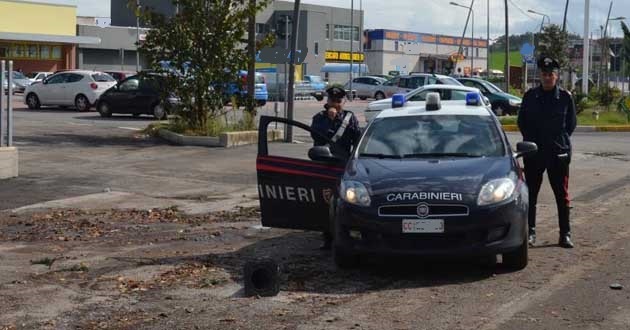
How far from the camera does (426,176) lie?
8539 millimetres

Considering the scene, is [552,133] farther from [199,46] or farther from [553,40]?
[553,40]

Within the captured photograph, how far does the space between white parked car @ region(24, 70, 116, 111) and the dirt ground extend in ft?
79.2

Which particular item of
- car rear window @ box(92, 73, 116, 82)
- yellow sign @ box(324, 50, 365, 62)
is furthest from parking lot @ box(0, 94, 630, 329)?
yellow sign @ box(324, 50, 365, 62)

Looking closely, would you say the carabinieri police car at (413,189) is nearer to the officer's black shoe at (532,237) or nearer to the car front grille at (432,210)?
the car front grille at (432,210)

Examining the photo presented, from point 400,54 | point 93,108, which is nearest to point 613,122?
point 93,108

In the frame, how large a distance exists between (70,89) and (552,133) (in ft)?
91.7

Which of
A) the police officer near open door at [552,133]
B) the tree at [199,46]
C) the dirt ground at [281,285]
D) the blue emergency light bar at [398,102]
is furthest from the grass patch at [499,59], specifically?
the dirt ground at [281,285]

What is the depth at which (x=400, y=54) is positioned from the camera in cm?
11475

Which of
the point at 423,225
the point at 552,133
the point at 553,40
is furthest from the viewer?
the point at 553,40

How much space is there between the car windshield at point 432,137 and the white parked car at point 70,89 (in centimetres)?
2626

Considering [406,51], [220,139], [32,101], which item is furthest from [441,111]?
[406,51]

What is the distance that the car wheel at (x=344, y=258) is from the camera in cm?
862

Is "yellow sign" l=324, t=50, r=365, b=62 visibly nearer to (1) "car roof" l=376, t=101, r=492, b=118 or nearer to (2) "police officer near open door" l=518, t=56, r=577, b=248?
(1) "car roof" l=376, t=101, r=492, b=118

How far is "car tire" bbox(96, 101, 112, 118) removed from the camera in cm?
3197
